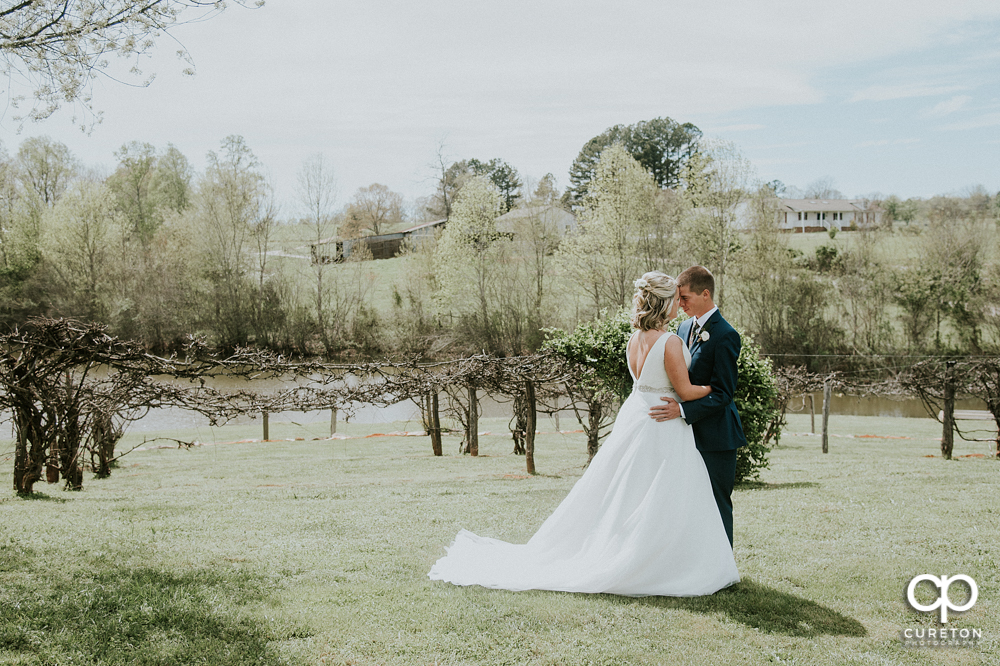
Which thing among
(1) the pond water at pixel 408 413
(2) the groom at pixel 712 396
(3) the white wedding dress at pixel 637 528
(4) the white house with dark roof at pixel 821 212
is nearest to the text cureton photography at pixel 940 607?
(3) the white wedding dress at pixel 637 528

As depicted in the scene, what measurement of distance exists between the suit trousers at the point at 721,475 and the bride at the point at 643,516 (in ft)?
0.45

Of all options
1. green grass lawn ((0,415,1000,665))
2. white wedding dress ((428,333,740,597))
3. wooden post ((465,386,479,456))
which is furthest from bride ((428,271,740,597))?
wooden post ((465,386,479,456))

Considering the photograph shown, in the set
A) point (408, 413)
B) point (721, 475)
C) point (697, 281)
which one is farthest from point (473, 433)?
point (408, 413)

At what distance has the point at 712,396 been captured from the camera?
5.08m

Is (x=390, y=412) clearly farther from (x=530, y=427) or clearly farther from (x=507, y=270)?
(x=530, y=427)

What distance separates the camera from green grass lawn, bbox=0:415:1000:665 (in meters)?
4.00

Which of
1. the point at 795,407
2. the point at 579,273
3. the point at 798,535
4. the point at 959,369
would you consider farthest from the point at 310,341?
the point at 798,535

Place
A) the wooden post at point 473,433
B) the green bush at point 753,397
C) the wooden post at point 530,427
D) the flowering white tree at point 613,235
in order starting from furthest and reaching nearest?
the flowering white tree at point 613,235 → the wooden post at point 473,433 → the wooden post at point 530,427 → the green bush at point 753,397

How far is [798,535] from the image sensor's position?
22.1ft

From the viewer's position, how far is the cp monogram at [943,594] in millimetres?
4637

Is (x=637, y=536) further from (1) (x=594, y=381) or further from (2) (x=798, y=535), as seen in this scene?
(1) (x=594, y=381)

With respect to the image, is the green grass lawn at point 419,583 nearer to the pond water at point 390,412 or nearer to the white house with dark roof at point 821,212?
the pond water at point 390,412

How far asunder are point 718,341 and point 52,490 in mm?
11198

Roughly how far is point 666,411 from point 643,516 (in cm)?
76
